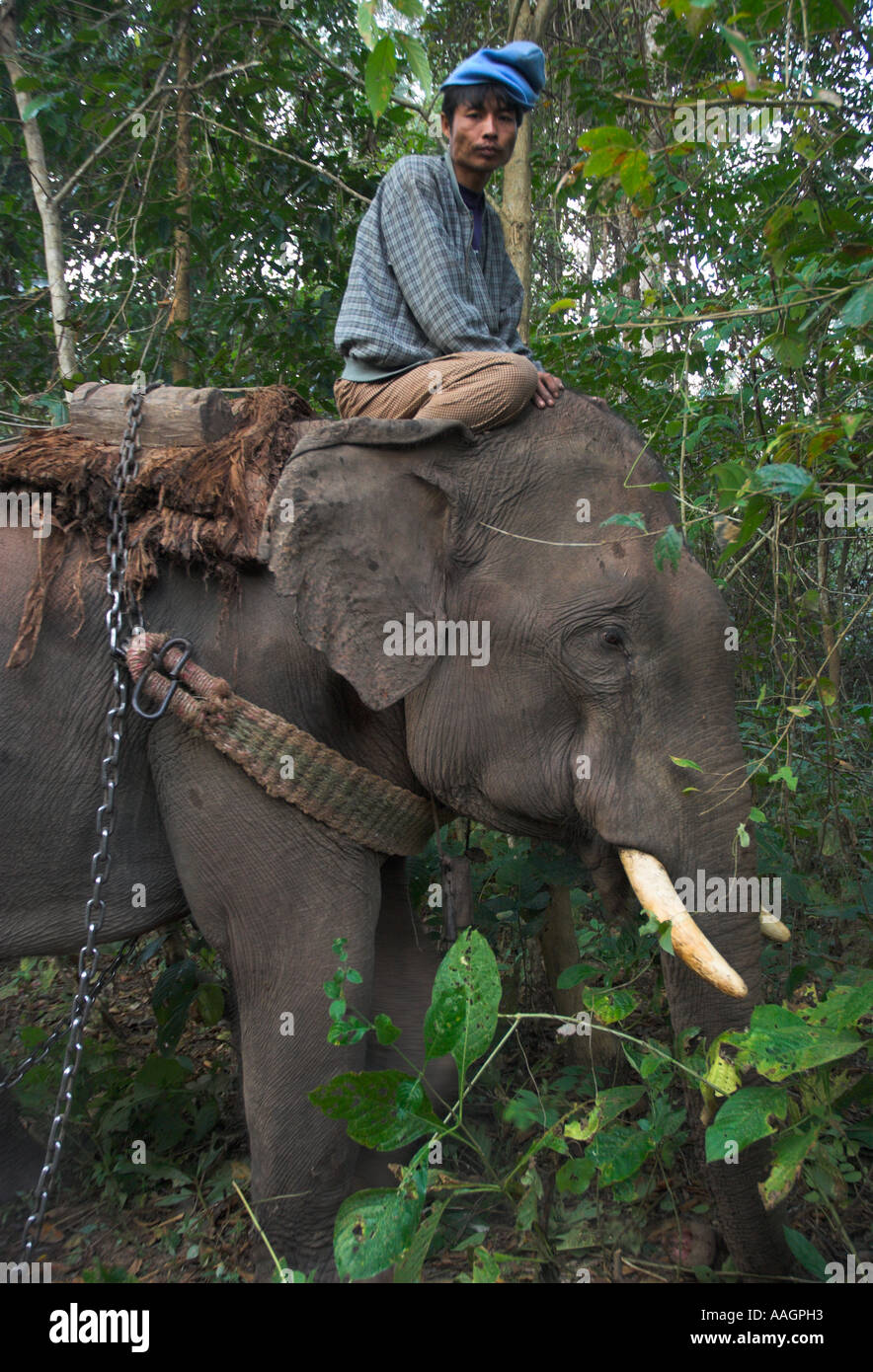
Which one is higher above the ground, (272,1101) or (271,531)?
(271,531)

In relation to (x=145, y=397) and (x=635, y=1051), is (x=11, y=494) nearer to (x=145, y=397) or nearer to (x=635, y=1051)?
(x=145, y=397)

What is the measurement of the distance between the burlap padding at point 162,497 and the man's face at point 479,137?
1.07 metres

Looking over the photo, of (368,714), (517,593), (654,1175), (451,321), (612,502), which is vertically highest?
(451,321)

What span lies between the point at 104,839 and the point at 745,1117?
5.26 ft

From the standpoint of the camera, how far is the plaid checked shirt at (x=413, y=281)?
3152mm

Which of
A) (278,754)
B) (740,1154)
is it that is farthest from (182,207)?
(740,1154)

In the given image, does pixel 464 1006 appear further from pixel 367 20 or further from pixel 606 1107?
pixel 367 20

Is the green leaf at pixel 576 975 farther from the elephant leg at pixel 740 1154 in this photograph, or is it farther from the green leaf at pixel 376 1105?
the green leaf at pixel 376 1105

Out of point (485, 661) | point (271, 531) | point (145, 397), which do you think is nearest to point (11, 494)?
point (145, 397)

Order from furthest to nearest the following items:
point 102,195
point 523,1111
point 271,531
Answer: point 102,195 < point 523,1111 < point 271,531

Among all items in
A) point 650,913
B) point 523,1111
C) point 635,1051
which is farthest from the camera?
point 635,1051

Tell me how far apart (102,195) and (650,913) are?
5.12 m

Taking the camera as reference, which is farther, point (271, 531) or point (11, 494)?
point (11, 494)

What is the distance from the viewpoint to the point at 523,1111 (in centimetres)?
294
